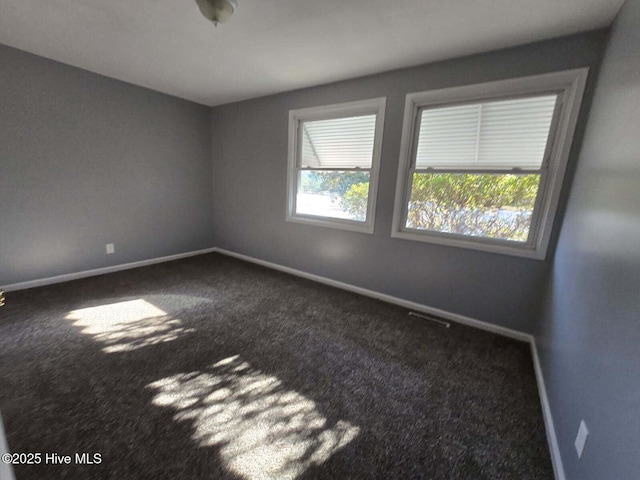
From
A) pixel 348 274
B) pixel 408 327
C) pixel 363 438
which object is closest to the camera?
pixel 363 438

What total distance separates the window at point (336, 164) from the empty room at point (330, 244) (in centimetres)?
3

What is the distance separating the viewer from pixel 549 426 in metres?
1.42

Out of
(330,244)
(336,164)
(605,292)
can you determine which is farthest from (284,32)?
(605,292)

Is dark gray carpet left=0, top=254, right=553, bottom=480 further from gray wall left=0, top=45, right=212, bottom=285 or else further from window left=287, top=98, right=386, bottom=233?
window left=287, top=98, right=386, bottom=233

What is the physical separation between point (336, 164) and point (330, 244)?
1.00 metres

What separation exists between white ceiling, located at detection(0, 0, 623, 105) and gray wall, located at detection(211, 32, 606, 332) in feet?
0.49

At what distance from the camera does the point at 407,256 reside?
281cm

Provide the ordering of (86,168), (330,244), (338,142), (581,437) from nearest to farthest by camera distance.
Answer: (581,437)
(86,168)
(338,142)
(330,244)

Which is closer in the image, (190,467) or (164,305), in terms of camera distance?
(190,467)

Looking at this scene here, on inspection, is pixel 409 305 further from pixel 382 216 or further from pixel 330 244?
pixel 330 244

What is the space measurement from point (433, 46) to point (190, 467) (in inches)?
125

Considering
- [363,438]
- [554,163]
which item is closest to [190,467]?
[363,438]

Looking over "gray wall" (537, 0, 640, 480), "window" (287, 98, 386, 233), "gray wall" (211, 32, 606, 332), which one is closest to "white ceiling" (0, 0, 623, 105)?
"gray wall" (211, 32, 606, 332)

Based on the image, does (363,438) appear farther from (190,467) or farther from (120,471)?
(120,471)
